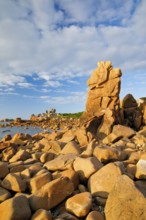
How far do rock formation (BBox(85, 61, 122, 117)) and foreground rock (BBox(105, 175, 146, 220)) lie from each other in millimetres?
13899

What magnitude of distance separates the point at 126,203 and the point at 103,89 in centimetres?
1590

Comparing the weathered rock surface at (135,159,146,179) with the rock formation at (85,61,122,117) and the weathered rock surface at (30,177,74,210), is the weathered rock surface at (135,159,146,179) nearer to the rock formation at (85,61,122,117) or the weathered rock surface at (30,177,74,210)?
the weathered rock surface at (30,177,74,210)

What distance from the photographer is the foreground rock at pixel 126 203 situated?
6.13 meters

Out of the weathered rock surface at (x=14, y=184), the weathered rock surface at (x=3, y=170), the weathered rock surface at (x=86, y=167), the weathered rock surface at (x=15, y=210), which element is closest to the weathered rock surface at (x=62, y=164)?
the weathered rock surface at (x=86, y=167)

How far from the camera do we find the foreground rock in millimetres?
6129

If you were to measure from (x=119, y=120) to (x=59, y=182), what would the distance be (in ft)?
42.2

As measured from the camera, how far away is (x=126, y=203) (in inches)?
245

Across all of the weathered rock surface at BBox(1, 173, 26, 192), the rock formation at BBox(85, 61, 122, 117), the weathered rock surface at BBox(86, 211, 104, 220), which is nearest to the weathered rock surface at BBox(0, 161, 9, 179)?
the weathered rock surface at BBox(1, 173, 26, 192)

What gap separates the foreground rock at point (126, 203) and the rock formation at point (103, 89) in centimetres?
1390

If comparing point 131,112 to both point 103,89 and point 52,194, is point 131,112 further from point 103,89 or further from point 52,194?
point 52,194

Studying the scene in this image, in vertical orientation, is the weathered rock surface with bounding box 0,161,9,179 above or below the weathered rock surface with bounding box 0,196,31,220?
above

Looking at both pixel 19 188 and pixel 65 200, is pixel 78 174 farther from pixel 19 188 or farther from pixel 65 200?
pixel 19 188

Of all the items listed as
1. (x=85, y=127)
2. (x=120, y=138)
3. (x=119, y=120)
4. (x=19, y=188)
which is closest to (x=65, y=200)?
(x=19, y=188)

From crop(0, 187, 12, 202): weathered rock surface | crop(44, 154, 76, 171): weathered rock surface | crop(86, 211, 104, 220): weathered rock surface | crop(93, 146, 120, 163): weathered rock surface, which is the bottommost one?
crop(86, 211, 104, 220): weathered rock surface
